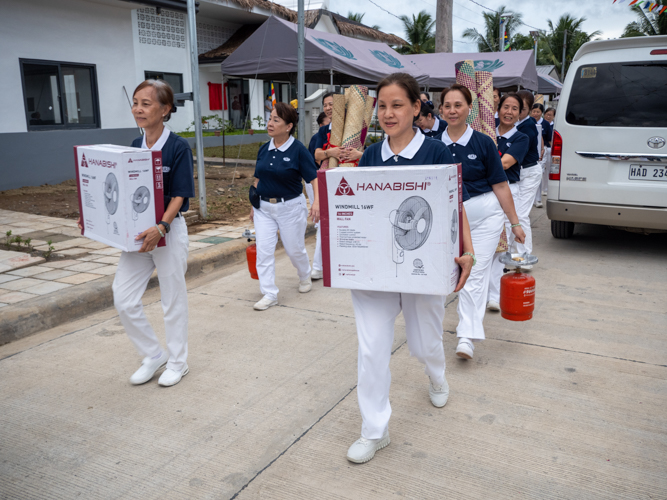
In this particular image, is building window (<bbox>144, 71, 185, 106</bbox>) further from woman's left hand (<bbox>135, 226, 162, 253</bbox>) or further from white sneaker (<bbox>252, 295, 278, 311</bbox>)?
woman's left hand (<bbox>135, 226, 162, 253</bbox>)

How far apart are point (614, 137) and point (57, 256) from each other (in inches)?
251

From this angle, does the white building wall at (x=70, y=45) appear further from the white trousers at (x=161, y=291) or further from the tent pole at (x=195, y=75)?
the white trousers at (x=161, y=291)

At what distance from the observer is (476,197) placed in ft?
13.0

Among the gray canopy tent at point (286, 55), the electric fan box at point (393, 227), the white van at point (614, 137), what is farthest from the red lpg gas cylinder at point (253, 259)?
the gray canopy tent at point (286, 55)

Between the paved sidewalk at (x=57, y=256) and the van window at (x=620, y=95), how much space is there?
4.61 metres

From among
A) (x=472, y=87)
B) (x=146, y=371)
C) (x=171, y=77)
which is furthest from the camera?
(x=171, y=77)

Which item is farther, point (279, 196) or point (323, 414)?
point (279, 196)

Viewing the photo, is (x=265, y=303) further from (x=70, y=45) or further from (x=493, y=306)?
(x=70, y=45)

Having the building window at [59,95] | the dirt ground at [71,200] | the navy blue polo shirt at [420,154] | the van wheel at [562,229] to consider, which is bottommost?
the van wheel at [562,229]

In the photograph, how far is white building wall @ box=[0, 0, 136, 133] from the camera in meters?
10.3

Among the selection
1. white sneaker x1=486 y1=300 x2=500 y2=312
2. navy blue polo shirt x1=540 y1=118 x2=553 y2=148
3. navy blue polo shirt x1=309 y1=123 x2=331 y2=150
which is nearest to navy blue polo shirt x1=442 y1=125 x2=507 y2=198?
white sneaker x1=486 y1=300 x2=500 y2=312

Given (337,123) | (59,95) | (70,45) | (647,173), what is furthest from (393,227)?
(70,45)

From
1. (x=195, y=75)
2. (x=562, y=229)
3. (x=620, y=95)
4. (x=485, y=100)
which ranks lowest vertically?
(x=562, y=229)

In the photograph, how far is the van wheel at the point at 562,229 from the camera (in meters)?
7.70
